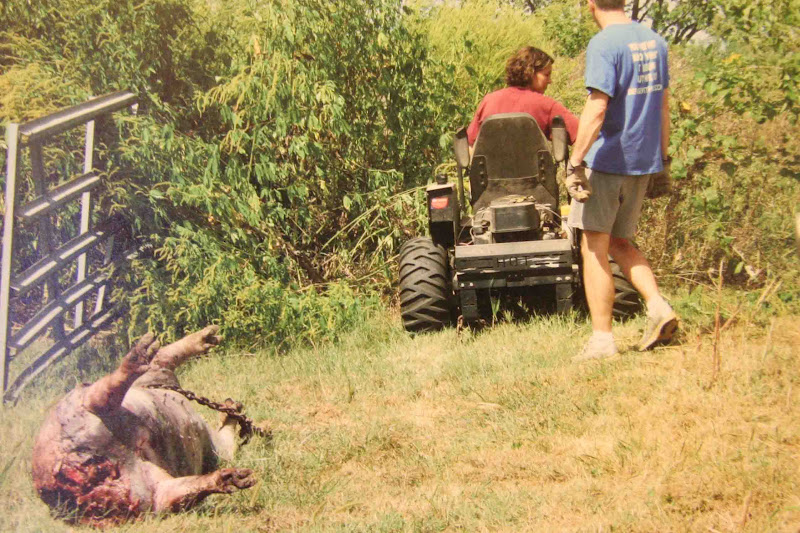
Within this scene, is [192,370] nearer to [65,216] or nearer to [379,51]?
[65,216]

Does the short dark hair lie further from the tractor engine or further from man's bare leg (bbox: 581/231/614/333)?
the tractor engine

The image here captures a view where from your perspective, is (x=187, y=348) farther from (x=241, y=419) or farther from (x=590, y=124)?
(x=590, y=124)

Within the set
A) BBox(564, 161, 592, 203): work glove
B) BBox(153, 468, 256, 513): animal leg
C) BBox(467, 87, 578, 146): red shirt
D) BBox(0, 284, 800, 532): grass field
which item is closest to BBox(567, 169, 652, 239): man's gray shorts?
BBox(564, 161, 592, 203): work glove

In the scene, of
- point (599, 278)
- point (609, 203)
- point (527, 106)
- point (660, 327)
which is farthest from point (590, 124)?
point (527, 106)

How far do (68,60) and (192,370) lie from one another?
2.46m

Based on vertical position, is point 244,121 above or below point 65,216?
above

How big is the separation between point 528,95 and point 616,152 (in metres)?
1.49

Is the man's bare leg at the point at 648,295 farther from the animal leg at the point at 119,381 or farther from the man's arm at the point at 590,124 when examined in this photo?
the animal leg at the point at 119,381

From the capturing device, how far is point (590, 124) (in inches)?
178

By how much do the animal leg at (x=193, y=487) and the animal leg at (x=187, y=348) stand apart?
504 millimetres

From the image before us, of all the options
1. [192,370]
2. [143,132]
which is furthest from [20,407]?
[143,132]

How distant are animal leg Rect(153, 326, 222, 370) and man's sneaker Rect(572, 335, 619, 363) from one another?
2065 millimetres

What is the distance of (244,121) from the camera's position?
7105mm

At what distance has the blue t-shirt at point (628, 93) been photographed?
4551mm
